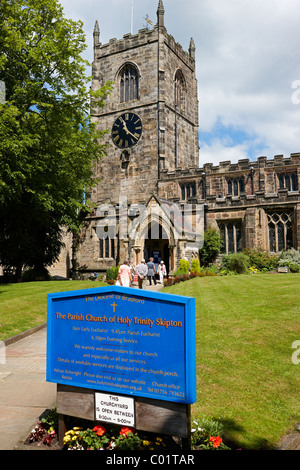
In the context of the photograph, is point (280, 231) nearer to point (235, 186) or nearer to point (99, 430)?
point (235, 186)

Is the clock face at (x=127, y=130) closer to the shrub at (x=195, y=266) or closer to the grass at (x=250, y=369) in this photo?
the shrub at (x=195, y=266)

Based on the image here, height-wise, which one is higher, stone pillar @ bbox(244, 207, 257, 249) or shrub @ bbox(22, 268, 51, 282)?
stone pillar @ bbox(244, 207, 257, 249)

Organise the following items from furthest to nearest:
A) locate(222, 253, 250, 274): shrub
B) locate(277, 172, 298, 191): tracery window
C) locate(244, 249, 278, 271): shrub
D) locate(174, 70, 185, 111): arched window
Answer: locate(174, 70, 185, 111): arched window < locate(277, 172, 298, 191): tracery window < locate(244, 249, 278, 271): shrub < locate(222, 253, 250, 274): shrub

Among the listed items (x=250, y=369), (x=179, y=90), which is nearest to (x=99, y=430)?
(x=250, y=369)

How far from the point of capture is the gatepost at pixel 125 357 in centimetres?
353

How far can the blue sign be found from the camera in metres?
3.53

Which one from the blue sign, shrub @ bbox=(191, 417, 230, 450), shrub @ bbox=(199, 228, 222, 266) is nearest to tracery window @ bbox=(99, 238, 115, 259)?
shrub @ bbox=(199, 228, 222, 266)

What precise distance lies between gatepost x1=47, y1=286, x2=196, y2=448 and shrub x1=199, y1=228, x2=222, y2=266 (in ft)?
71.1

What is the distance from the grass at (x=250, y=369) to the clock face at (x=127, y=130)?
95.5ft

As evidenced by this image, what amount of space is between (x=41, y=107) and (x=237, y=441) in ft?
53.5

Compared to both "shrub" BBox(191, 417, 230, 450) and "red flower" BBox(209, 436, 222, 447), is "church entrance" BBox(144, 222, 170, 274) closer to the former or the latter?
"shrub" BBox(191, 417, 230, 450)

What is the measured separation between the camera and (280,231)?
2492cm

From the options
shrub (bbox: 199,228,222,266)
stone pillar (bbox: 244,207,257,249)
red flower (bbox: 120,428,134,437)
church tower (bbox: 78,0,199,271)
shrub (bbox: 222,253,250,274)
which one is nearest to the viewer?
red flower (bbox: 120,428,134,437)

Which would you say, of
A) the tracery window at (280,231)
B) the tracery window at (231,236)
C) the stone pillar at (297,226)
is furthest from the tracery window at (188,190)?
the stone pillar at (297,226)
